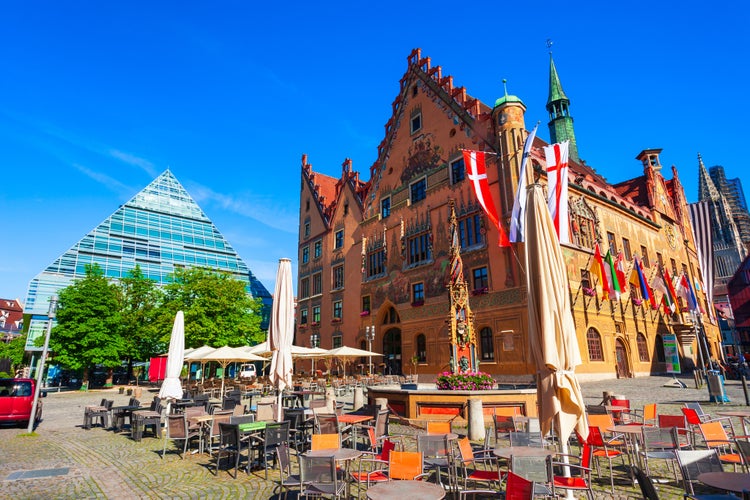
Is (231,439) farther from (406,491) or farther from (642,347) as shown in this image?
(642,347)

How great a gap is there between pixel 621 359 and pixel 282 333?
21.9 meters

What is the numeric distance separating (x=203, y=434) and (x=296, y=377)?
679 inches

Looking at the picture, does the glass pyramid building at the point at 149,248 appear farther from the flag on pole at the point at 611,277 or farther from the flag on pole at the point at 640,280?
the flag on pole at the point at 640,280

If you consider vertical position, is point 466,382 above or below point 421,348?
below

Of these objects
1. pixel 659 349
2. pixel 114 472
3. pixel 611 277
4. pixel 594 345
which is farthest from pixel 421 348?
pixel 114 472

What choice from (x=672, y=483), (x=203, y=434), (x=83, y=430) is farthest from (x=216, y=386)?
(x=672, y=483)

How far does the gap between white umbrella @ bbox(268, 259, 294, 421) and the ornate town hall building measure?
816 cm

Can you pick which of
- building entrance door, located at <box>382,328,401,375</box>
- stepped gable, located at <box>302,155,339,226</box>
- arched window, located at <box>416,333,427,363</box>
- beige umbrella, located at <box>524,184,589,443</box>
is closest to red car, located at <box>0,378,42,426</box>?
beige umbrella, located at <box>524,184,589,443</box>

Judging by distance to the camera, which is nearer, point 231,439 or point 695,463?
point 695,463

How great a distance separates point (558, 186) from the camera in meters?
18.8

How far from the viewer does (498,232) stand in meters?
23.1

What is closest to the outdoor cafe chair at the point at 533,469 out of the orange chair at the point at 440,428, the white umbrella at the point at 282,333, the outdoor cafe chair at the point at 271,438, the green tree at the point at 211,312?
the orange chair at the point at 440,428

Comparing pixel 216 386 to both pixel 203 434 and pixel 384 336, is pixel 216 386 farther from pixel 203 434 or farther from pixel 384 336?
pixel 203 434

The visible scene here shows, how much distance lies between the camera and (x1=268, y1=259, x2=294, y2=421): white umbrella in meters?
11.2
